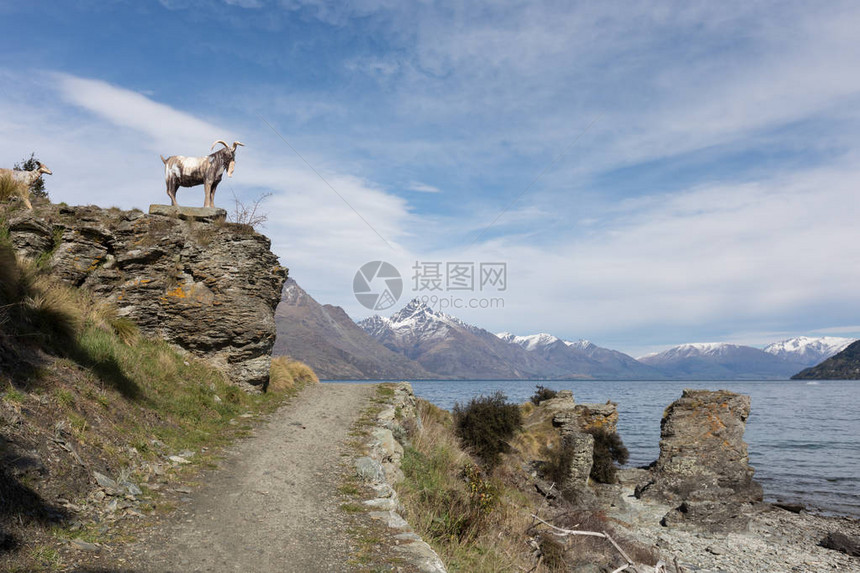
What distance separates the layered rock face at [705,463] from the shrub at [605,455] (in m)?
2.49

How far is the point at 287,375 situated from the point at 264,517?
12.2m

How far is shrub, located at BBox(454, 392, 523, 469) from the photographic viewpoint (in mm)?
23250

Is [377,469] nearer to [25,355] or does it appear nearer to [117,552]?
[117,552]

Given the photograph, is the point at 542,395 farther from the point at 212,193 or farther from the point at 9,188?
the point at 9,188

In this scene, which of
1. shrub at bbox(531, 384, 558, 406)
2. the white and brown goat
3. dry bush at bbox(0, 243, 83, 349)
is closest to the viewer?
dry bush at bbox(0, 243, 83, 349)

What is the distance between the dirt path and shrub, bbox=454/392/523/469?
12.9 meters

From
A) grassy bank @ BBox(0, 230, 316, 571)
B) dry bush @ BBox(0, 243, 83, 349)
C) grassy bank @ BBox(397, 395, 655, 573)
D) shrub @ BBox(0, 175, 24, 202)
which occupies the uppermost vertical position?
shrub @ BBox(0, 175, 24, 202)

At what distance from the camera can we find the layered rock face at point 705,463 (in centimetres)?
2247

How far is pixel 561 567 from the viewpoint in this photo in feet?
37.0

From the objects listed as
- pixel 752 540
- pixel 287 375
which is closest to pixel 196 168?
pixel 287 375

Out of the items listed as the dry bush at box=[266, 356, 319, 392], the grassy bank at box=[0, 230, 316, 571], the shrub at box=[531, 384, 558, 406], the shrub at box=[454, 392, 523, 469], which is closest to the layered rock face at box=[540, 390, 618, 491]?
the shrub at box=[531, 384, 558, 406]

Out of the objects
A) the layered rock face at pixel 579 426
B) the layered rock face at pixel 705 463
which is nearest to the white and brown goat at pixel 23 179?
the layered rock face at pixel 579 426

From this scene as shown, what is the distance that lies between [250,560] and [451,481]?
8.19 m

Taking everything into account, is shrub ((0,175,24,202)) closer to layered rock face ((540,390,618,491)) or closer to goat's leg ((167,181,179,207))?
goat's leg ((167,181,179,207))
